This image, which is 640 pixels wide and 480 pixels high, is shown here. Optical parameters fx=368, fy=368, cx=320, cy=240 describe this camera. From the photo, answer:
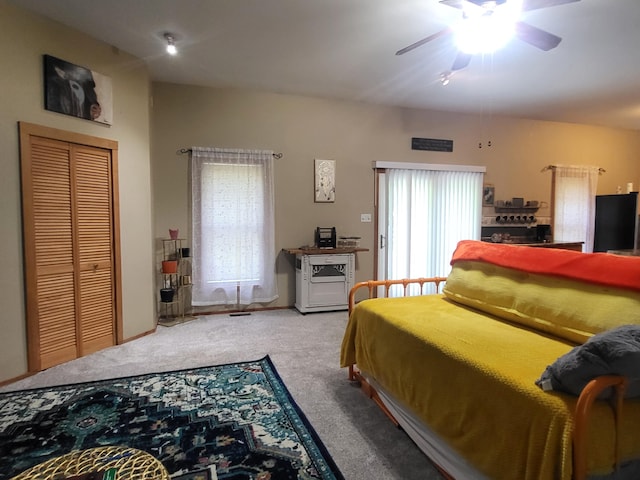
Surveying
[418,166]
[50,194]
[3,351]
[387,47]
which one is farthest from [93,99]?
[418,166]

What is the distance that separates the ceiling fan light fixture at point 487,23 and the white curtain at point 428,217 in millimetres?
2489

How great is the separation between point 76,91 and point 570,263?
388 centimetres

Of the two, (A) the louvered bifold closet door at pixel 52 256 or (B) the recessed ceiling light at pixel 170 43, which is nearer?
(A) the louvered bifold closet door at pixel 52 256

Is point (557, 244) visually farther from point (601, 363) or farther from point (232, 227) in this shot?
point (601, 363)

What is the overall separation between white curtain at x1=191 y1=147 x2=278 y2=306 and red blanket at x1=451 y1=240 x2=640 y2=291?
2.72 meters

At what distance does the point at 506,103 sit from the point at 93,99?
501cm

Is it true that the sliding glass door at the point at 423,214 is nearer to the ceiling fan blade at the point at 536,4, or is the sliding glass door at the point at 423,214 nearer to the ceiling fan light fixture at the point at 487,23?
the ceiling fan light fixture at the point at 487,23

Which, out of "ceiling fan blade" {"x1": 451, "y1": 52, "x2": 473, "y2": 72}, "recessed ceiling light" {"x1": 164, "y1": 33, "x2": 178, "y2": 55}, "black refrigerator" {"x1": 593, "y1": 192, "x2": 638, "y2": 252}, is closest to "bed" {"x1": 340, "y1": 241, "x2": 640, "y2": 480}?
"ceiling fan blade" {"x1": 451, "y1": 52, "x2": 473, "y2": 72}

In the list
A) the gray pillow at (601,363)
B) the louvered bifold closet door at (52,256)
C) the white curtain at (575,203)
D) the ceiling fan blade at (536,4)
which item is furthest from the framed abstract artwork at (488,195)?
the louvered bifold closet door at (52,256)

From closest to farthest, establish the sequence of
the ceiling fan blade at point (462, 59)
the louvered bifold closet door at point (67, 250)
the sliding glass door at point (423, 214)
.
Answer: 1. the louvered bifold closet door at point (67, 250)
2. the ceiling fan blade at point (462, 59)
3. the sliding glass door at point (423, 214)

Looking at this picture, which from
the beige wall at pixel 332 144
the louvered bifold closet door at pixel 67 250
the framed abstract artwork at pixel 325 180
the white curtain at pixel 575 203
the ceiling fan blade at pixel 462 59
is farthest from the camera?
the white curtain at pixel 575 203

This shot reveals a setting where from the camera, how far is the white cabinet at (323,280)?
459 cm

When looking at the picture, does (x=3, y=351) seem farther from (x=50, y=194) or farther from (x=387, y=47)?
(x=387, y=47)

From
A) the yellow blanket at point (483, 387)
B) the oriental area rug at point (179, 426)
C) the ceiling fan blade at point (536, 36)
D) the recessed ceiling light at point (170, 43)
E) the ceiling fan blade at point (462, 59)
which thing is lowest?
the oriental area rug at point (179, 426)
